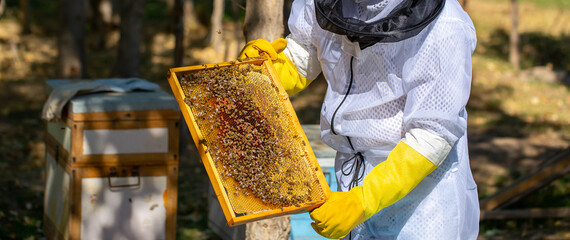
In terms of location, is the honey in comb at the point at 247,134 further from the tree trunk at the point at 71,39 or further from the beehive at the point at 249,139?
the tree trunk at the point at 71,39

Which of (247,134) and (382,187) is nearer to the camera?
(382,187)

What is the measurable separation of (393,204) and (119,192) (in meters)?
2.03

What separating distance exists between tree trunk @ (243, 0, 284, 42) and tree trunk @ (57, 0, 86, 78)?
14.5ft

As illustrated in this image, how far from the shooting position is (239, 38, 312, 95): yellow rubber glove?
2330 millimetres

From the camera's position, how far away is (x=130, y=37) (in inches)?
255

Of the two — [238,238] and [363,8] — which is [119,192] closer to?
[238,238]

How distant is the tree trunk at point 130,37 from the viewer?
20.9 ft

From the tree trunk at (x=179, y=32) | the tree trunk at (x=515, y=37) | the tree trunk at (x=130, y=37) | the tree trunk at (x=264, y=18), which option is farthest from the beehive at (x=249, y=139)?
the tree trunk at (x=515, y=37)

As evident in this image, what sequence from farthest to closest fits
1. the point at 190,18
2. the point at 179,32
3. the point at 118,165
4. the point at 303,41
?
the point at 190,18, the point at 179,32, the point at 118,165, the point at 303,41

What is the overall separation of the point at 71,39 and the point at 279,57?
18.1 ft

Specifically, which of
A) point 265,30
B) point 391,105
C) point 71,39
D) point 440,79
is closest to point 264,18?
point 265,30

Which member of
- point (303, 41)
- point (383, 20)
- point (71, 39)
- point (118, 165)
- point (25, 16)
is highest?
point (383, 20)

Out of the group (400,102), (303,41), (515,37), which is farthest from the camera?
(515,37)

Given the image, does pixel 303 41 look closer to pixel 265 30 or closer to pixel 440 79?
pixel 440 79
